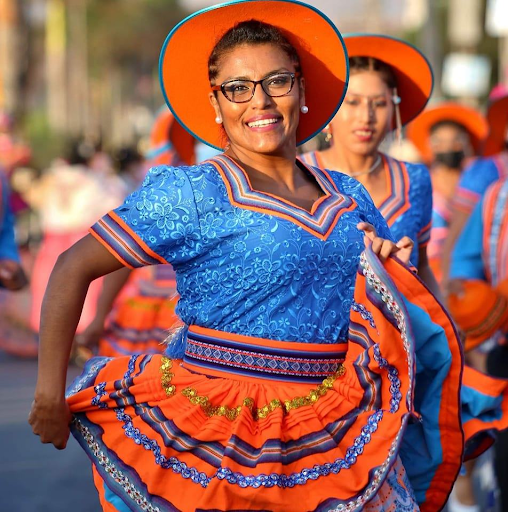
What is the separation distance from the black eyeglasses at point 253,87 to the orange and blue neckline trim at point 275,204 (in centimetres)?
19

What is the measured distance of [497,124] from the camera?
25.6ft

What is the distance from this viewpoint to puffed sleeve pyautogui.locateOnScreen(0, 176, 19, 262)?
7078 mm

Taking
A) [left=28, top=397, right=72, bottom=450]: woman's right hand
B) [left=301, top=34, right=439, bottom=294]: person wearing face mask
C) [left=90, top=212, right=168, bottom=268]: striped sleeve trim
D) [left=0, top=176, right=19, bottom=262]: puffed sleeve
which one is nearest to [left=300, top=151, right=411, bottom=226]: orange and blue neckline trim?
[left=301, top=34, right=439, bottom=294]: person wearing face mask

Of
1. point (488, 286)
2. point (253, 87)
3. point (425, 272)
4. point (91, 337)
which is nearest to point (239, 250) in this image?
point (253, 87)

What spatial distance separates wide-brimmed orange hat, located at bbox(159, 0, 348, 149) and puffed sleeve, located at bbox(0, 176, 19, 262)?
3.26 metres

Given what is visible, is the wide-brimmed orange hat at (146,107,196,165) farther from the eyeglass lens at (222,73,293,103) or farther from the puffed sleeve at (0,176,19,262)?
the eyeglass lens at (222,73,293,103)

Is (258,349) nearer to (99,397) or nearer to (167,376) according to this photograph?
(167,376)

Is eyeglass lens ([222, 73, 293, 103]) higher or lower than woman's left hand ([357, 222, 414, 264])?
higher

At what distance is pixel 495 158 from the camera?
7.86 meters

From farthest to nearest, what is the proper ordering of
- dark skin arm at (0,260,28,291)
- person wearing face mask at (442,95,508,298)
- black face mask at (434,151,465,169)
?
black face mask at (434,151,465,169) < person wearing face mask at (442,95,508,298) < dark skin arm at (0,260,28,291)

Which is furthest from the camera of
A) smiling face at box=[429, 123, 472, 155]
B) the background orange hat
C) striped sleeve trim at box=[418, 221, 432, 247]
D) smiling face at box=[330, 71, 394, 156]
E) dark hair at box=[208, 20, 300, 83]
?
smiling face at box=[429, 123, 472, 155]

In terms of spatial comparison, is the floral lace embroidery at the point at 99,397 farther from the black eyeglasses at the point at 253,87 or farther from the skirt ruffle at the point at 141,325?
the skirt ruffle at the point at 141,325

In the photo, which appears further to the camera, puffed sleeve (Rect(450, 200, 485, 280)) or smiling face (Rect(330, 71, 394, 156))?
puffed sleeve (Rect(450, 200, 485, 280))

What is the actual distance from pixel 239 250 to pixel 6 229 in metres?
4.07
